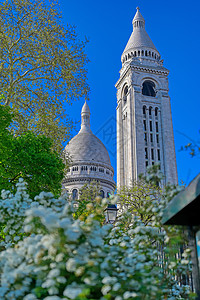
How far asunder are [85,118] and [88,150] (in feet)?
51.2

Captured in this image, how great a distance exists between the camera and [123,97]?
61250 millimetres

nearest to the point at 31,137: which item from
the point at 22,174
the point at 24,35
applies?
the point at 22,174

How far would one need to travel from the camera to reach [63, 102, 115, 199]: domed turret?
256ft

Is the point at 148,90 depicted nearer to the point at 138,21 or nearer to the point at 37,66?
the point at 138,21

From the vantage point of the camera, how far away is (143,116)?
58906 millimetres

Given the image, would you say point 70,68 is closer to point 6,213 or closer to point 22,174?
point 22,174

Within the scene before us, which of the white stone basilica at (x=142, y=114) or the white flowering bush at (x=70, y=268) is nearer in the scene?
the white flowering bush at (x=70, y=268)

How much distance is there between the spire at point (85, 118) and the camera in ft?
304

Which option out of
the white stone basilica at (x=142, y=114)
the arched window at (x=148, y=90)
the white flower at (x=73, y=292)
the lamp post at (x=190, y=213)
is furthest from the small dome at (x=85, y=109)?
the white flower at (x=73, y=292)

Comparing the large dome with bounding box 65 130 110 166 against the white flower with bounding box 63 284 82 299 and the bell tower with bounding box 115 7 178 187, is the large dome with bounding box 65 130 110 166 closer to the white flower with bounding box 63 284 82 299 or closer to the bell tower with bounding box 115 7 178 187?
the bell tower with bounding box 115 7 178 187

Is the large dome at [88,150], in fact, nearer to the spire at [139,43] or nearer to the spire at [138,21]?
the spire at [139,43]

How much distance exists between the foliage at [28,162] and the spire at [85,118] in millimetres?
78015

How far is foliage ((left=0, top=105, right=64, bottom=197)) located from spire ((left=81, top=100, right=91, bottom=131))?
7801 centimetres

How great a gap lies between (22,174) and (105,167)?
229ft
